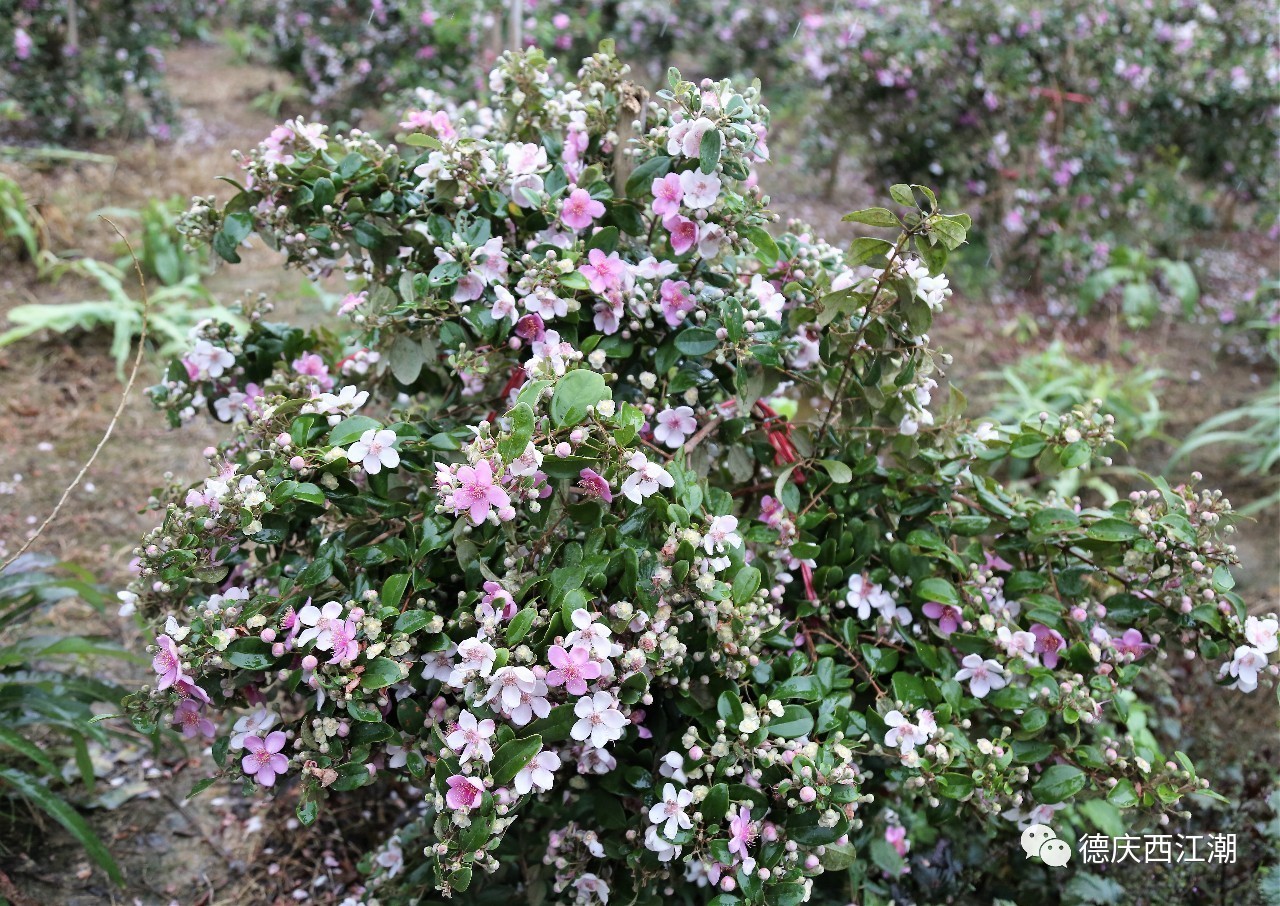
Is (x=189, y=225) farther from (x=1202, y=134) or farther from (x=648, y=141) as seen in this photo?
(x=1202, y=134)

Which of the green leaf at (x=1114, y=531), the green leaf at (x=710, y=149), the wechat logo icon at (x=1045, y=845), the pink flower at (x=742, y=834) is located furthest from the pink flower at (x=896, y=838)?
the green leaf at (x=710, y=149)

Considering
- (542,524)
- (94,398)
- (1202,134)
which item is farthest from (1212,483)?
(94,398)

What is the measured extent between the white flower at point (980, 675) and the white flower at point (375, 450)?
925 mm

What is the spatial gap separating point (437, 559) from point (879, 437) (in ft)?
2.50

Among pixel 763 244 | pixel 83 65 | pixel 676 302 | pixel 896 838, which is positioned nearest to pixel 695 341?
pixel 676 302

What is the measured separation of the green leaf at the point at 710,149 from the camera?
1.32 metres

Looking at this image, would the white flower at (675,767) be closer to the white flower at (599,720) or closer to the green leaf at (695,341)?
the white flower at (599,720)

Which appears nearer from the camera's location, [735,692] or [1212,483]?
[735,692]

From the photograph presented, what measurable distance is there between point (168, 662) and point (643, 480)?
657 mm

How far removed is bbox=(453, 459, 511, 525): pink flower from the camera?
1.11m

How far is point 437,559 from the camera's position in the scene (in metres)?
1.37

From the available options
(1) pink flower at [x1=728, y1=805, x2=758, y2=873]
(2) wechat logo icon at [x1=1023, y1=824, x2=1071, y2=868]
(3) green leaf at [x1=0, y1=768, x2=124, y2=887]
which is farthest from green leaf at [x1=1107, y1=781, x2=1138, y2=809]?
(3) green leaf at [x1=0, y1=768, x2=124, y2=887]

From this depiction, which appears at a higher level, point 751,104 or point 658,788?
point 751,104

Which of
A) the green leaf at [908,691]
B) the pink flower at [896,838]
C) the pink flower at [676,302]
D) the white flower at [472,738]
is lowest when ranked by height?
the pink flower at [896,838]
